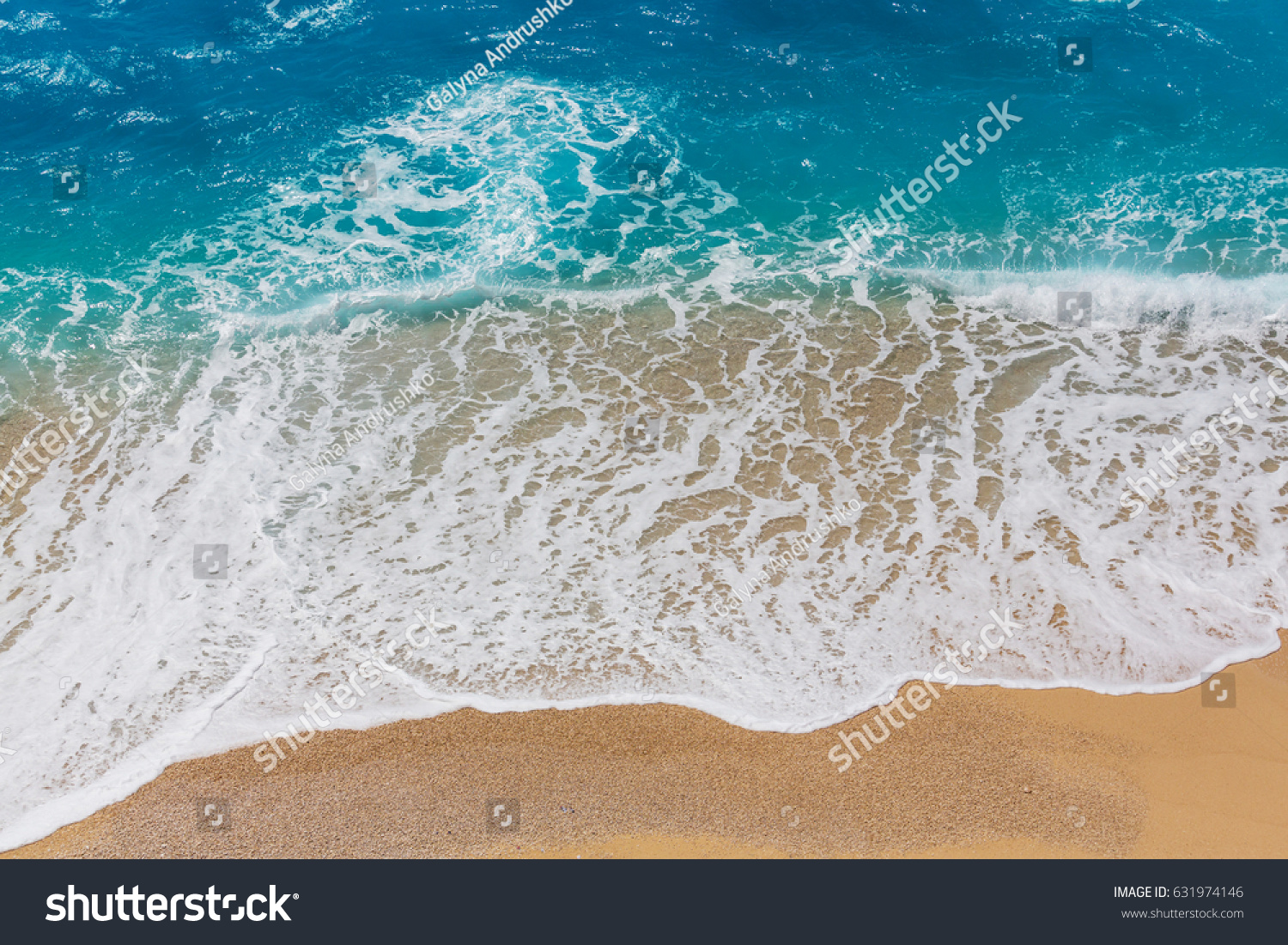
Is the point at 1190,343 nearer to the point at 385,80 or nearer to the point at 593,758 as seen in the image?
the point at 593,758

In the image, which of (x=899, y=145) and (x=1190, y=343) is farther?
(x=899, y=145)

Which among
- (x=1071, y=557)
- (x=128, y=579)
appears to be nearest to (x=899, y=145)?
(x=1071, y=557)

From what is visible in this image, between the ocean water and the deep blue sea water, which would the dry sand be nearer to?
the ocean water

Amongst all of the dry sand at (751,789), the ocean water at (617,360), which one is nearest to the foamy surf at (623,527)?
the ocean water at (617,360)

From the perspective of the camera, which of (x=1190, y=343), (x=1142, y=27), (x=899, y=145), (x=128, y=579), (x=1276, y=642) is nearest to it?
(x=1276, y=642)

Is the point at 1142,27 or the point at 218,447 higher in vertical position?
the point at 1142,27

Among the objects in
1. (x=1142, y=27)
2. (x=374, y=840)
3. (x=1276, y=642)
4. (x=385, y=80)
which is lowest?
(x=374, y=840)

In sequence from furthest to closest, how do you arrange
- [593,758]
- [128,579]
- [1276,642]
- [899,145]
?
[899,145] → [128,579] → [1276,642] → [593,758]

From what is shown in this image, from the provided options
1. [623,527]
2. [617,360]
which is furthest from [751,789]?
[617,360]
